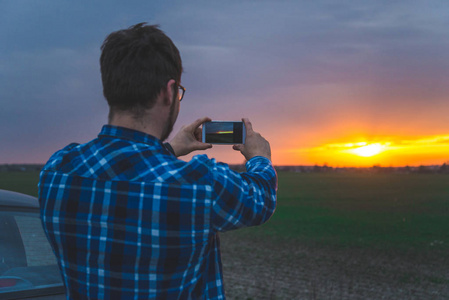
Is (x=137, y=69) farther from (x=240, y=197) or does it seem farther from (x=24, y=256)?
(x=24, y=256)

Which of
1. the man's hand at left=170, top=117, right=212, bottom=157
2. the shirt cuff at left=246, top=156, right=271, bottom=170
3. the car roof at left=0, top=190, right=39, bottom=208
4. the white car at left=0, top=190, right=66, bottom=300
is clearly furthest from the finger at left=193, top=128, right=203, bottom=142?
the car roof at left=0, top=190, right=39, bottom=208

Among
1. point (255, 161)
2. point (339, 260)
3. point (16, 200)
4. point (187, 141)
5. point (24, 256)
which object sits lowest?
point (339, 260)

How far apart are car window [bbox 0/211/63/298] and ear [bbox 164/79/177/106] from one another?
1.86 meters

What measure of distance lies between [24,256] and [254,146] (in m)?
2.09

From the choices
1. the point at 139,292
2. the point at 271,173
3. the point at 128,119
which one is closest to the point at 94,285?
the point at 139,292

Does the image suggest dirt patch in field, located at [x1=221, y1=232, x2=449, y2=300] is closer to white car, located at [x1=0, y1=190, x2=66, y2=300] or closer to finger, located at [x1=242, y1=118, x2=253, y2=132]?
white car, located at [x1=0, y1=190, x2=66, y2=300]

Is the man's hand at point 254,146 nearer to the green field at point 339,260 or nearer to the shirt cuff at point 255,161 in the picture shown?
the shirt cuff at point 255,161

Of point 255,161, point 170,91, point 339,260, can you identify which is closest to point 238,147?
point 255,161

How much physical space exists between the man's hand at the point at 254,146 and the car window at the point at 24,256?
1786mm

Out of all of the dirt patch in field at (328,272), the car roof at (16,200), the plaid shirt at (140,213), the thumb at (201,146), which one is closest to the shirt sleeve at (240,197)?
the plaid shirt at (140,213)

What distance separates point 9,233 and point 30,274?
341mm

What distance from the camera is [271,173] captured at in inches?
66.7

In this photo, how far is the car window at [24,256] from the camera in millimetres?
2793

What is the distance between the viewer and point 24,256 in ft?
9.95
